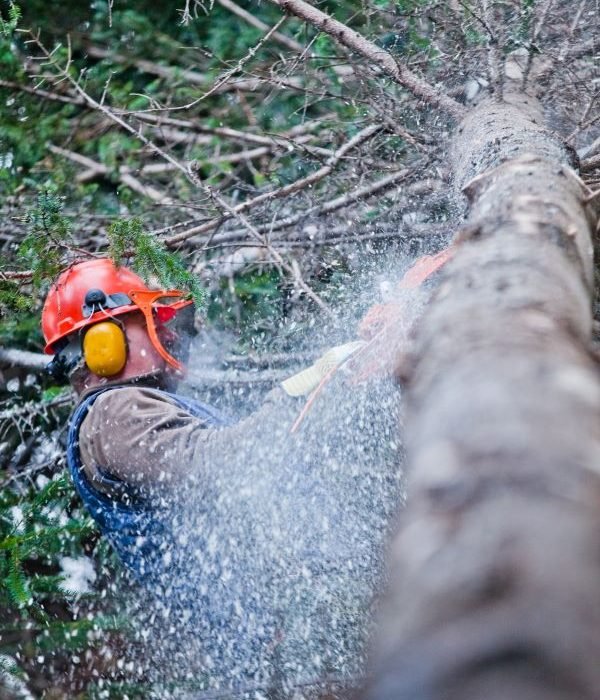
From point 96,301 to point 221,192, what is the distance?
1581 mm

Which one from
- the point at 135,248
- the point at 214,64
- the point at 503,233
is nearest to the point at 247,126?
the point at 214,64

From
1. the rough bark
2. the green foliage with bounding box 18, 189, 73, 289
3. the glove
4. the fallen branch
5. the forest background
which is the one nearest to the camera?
the rough bark

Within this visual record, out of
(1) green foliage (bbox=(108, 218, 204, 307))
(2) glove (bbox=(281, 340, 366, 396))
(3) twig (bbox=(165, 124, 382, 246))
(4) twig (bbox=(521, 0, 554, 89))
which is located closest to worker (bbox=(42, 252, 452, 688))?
(2) glove (bbox=(281, 340, 366, 396))

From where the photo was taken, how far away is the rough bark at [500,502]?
2.19 ft

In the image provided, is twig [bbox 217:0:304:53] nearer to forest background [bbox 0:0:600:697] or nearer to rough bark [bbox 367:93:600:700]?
forest background [bbox 0:0:600:697]

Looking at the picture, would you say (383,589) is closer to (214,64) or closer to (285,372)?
(285,372)

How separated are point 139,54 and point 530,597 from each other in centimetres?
599

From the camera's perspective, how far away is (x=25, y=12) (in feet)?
19.4

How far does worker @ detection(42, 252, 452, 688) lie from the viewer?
278 centimetres

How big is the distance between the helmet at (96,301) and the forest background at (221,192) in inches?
4.8

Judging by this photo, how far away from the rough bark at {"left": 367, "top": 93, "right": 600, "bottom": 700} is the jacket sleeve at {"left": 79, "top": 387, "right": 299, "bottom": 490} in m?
1.46

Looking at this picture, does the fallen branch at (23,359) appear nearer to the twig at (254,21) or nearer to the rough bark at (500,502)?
the twig at (254,21)

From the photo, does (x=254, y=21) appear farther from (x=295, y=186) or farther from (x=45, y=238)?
(x=45, y=238)

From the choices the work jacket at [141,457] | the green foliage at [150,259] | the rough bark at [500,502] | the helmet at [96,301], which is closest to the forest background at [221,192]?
the green foliage at [150,259]
